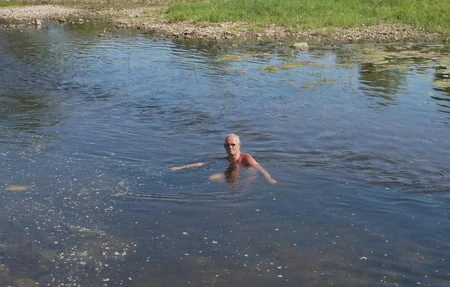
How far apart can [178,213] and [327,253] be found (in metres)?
2.44

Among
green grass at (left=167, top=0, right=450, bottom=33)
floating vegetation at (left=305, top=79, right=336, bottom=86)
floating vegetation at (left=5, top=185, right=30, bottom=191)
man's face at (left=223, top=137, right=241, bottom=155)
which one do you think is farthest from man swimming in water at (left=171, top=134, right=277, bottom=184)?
green grass at (left=167, top=0, right=450, bottom=33)

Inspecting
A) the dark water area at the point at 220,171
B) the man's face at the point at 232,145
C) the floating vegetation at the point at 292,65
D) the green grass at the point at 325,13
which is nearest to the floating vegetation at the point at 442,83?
the dark water area at the point at 220,171

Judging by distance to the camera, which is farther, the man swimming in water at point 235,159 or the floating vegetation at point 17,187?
the man swimming in water at point 235,159

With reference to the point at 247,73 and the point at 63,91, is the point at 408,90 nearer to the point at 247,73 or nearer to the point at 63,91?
the point at 247,73

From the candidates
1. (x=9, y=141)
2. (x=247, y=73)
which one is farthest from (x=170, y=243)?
(x=247, y=73)

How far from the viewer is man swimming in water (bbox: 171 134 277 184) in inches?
435

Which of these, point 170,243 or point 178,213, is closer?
point 170,243

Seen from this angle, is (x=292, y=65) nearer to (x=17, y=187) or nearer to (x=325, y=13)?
(x=325, y=13)

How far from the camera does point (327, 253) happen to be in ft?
26.7

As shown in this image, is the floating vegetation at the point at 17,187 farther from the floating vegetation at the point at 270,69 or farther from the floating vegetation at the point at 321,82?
the floating vegetation at the point at 270,69

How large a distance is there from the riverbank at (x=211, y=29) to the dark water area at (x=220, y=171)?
6.27 m

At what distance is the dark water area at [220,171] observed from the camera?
7867 mm

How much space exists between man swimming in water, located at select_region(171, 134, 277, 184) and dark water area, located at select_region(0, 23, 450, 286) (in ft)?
0.59

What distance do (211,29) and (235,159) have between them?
19638mm
